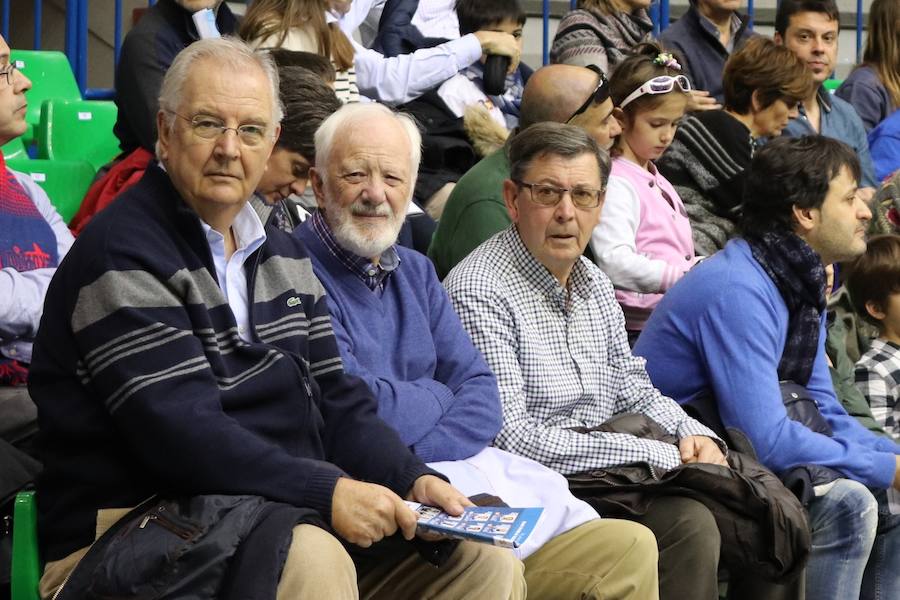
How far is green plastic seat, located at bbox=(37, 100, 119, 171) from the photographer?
633 cm

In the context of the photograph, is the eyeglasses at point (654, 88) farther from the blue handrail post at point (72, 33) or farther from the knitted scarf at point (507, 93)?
the blue handrail post at point (72, 33)

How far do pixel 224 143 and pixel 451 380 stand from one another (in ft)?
3.34

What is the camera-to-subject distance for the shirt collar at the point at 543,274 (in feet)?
14.7

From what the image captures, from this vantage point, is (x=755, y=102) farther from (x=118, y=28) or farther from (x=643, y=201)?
(x=118, y=28)

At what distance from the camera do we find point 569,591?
3996 millimetres

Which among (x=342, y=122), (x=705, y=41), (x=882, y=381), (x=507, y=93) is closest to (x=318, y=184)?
(x=342, y=122)

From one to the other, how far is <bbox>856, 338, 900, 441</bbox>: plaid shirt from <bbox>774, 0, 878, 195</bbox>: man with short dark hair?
192cm

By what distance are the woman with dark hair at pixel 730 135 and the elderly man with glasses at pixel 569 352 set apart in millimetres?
1603

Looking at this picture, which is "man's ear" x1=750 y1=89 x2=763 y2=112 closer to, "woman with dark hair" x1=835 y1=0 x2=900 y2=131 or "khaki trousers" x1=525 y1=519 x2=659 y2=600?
"woman with dark hair" x1=835 y1=0 x2=900 y2=131

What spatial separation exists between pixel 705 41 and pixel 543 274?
3648 mm

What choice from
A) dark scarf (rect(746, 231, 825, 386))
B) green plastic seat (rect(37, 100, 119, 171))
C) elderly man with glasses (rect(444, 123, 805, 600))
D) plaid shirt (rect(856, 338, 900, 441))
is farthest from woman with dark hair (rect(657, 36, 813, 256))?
green plastic seat (rect(37, 100, 119, 171))

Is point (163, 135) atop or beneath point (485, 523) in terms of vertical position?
atop

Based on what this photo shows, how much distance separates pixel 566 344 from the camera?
445cm

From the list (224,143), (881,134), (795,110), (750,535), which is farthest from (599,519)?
(881,134)
